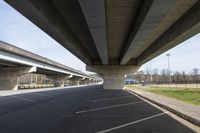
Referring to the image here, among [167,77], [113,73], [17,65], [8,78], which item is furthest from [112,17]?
[167,77]

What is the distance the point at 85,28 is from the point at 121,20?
298 cm

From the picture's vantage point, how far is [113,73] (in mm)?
50562

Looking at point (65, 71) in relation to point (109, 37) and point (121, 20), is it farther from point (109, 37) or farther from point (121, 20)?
point (121, 20)

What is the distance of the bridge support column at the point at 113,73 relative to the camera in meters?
46.4

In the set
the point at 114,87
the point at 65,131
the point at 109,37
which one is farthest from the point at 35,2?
the point at 114,87

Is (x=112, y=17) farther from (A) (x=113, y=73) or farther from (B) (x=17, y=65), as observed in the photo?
(B) (x=17, y=65)

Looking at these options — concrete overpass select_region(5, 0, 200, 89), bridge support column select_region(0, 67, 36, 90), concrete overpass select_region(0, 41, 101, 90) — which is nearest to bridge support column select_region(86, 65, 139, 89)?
concrete overpass select_region(0, 41, 101, 90)

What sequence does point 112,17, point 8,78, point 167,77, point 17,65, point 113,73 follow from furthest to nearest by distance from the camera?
point 167,77, point 8,78, point 17,65, point 113,73, point 112,17

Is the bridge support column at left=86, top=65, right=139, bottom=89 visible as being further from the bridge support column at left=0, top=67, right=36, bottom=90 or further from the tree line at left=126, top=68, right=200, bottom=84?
the tree line at left=126, top=68, right=200, bottom=84

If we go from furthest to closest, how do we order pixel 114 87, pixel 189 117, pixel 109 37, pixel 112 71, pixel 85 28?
pixel 114 87 → pixel 112 71 → pixel 109 37 → pixel 85 28 → pixel 189 117

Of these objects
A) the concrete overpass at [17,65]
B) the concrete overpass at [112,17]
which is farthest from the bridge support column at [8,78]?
the concrete overpass at [112,17]

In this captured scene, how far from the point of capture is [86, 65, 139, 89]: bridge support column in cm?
4641

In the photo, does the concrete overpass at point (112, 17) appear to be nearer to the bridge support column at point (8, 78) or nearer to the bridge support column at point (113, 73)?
the bridge support column at point (113, 73)

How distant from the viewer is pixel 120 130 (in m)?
9.45
